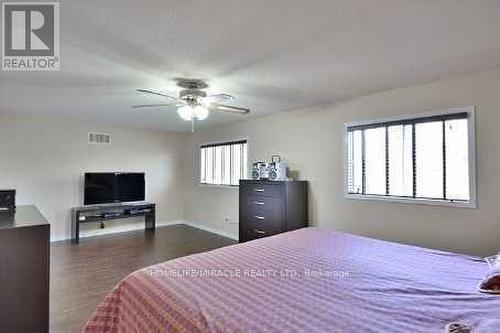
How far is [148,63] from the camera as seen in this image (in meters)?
2.42

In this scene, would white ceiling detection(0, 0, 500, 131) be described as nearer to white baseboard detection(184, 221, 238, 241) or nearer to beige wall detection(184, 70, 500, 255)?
beige wall detection(184, 70, 500, 255)

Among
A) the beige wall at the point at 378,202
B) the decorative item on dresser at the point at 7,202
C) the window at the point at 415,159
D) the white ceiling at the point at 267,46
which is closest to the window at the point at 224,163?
the beige wall at the point at 378,202

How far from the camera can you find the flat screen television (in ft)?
17.8

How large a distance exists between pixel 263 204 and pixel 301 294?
2653mm

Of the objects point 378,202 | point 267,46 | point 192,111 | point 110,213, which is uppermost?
point 267,46

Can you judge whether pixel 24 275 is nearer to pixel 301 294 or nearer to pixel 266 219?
pixel 301 294

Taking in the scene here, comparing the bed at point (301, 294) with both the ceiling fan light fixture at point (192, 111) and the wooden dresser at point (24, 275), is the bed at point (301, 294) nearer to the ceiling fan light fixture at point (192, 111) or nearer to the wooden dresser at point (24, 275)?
the wooden dresser at point (24, 275)

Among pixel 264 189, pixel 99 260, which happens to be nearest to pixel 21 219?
pixel 99 260

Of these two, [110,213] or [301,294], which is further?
[110,213]

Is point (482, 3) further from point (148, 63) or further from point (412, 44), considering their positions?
point (148, 63)

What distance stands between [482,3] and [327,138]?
7.88 feet

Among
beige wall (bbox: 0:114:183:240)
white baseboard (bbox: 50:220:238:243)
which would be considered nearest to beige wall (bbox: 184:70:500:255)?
white baseboard (bbox: 50:220:238:243)

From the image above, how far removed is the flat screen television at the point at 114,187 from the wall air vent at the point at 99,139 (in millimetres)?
648

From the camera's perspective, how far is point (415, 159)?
10.4ft
